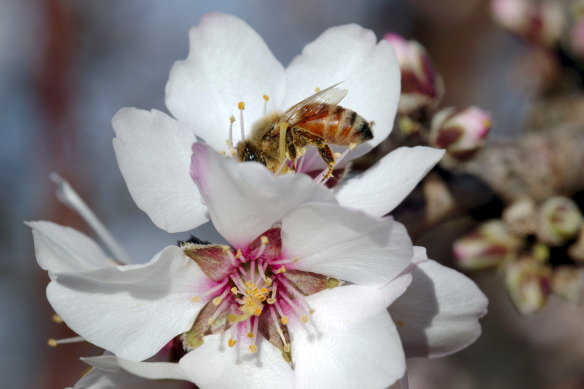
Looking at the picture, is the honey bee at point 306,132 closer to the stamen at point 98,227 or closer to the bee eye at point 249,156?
the bee eye at point 249,156

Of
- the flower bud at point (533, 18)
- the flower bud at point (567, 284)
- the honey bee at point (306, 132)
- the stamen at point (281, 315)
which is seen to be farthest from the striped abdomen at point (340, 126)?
the flower bud at point (533, 18)

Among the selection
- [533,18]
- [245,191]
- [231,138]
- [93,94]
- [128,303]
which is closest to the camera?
[245,191]

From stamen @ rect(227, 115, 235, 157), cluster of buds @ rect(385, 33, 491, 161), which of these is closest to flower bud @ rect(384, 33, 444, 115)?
cluster of buds @ rect(385, 33, 491, 161)

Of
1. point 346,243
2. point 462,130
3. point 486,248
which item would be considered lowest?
point 486,248

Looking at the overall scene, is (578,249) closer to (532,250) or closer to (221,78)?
(532,250)

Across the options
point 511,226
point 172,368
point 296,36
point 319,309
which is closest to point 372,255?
point 319,309

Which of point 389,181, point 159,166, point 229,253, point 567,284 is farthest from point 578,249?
point 159,166
